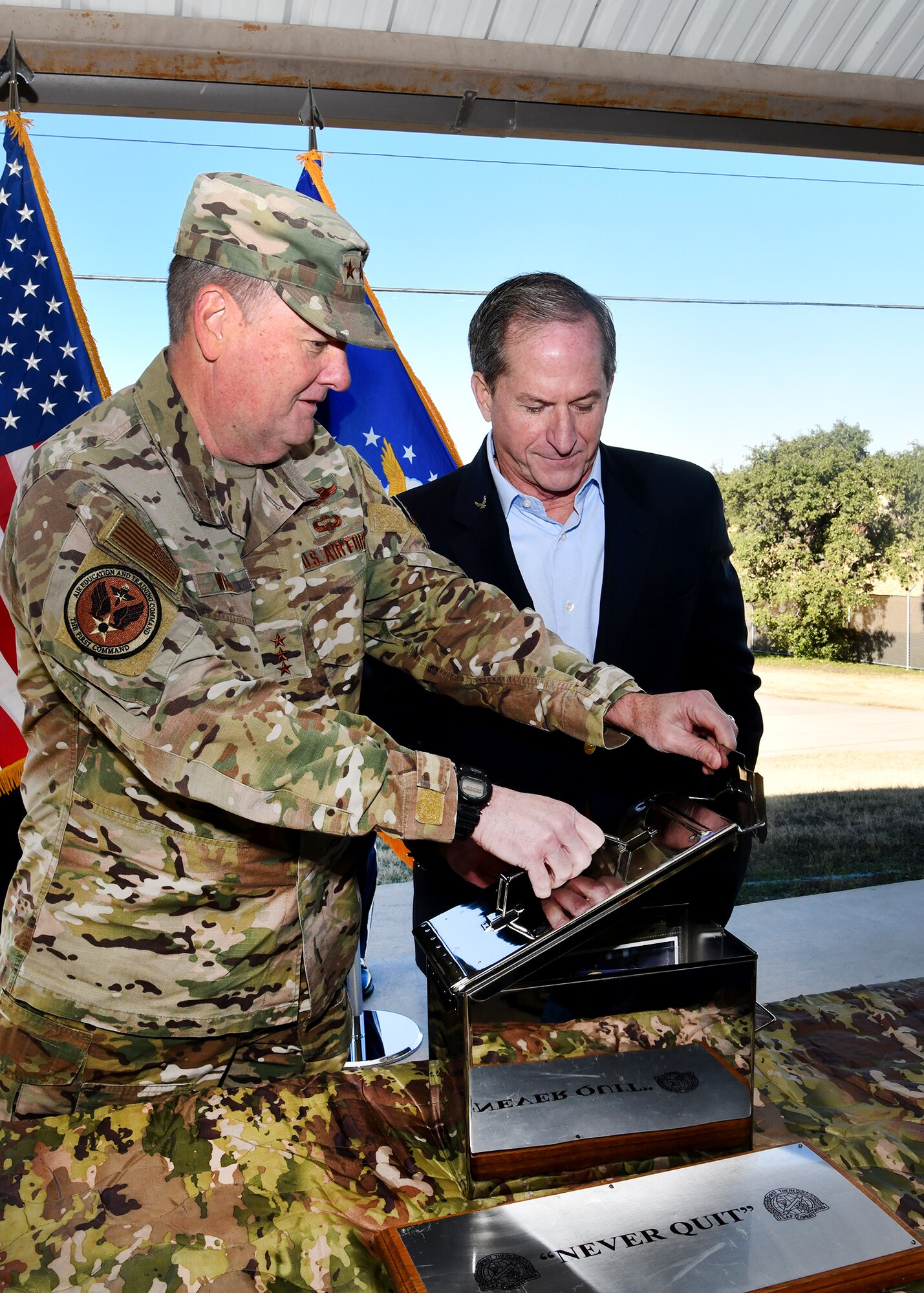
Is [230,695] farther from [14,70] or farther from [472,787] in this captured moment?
[14,70]

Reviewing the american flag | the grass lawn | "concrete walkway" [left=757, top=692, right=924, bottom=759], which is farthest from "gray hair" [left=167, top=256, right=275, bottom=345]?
"concrete walkway" [left=757, top=692, right=924, bottom=759]

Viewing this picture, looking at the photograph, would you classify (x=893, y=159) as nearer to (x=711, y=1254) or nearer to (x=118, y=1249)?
(x=711, y=1254)

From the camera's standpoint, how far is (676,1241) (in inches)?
34.8

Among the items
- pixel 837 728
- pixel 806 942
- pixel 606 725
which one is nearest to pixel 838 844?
pixel 837 728

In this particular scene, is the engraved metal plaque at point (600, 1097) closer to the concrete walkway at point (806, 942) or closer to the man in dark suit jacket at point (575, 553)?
the man in dark suit jacket at point (575, 553)

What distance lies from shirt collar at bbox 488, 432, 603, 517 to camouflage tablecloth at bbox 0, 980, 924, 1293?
0.98 m

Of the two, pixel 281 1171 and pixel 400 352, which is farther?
pixel 400 352

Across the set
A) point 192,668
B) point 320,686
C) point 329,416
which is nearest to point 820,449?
point 329,416

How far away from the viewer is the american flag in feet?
8.11

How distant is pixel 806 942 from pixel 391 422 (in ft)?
8.56

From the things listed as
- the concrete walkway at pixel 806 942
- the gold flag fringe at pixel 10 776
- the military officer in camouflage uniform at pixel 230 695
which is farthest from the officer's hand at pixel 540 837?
the concrete walkway at pixel 806 942

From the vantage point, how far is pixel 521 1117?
1008 millimetres

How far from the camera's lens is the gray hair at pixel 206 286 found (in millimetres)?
1221

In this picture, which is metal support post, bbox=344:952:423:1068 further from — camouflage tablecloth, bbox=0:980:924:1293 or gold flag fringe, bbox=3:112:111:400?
gold flag fringe, bbox=3:112:111:400
